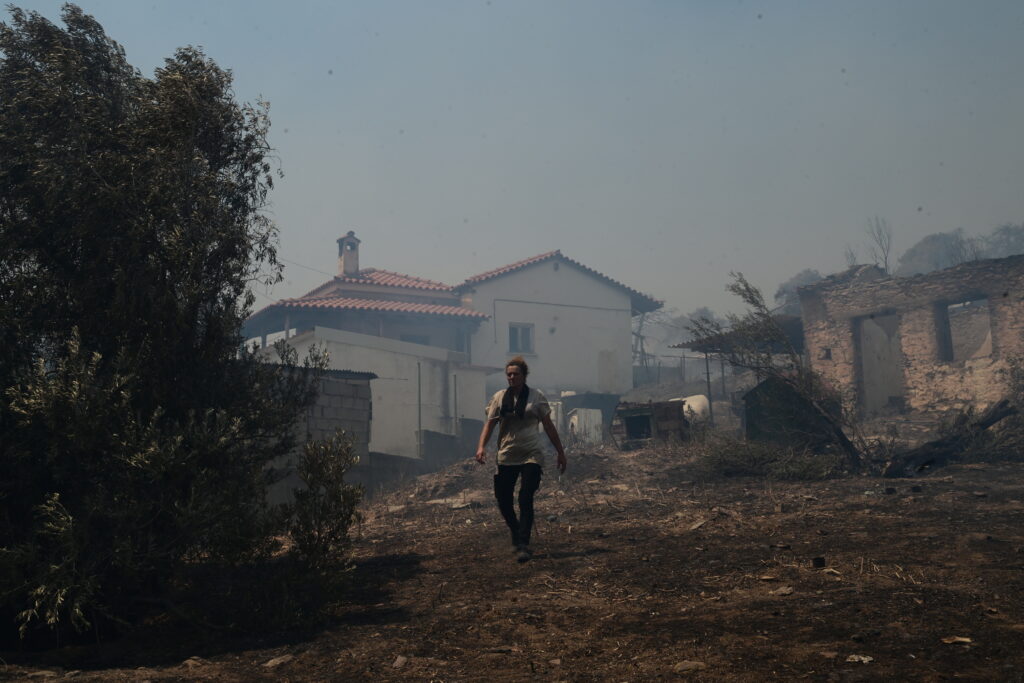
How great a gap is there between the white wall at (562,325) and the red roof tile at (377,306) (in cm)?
149

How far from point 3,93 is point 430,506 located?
8.76 meters

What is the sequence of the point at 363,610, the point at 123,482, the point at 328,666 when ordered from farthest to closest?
the point at 363,610, the point at 123,482, the point at 328,666

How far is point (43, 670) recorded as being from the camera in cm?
458

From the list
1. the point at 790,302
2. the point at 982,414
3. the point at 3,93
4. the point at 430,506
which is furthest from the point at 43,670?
the point at 790,302

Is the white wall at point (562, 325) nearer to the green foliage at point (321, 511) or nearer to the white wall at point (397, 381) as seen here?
the white wall at point (397, 381)

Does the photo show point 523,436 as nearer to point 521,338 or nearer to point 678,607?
point 678,607

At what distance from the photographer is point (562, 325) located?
36.1m

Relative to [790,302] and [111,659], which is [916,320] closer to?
[111,659]

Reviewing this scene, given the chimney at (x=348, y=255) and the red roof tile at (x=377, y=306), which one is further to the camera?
the chimney at (x=348, y=255)

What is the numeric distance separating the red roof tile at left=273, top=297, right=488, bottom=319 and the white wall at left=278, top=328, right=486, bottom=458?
6.65 m

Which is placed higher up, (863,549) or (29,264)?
(29,264)

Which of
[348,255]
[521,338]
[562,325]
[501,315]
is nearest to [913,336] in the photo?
[562,325]

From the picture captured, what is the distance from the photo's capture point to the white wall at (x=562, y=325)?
115 feet

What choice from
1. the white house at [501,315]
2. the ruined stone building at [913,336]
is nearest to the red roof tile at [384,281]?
the white house at [501,315]
